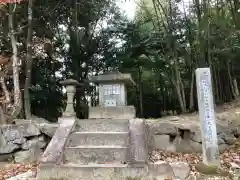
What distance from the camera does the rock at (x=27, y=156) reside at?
6409mm

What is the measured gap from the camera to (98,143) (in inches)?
235

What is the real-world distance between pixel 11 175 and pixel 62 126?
1439mm

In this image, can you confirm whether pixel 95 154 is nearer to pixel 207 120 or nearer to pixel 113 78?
pixel 207 120

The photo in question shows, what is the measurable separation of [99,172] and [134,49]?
9.15m

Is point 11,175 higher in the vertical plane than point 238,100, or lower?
lower

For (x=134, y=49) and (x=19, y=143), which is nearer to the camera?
(x=19, y=143)

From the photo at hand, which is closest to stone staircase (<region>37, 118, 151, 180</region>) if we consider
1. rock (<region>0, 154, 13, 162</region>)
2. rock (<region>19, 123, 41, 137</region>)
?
rock (<region>19, 123, 41, 137</region>)

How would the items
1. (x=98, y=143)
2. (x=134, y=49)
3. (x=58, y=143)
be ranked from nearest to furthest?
1. (x=58, y=143)
2. (x=98, y=143)
3. (x=134, y=49)

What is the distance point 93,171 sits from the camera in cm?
496

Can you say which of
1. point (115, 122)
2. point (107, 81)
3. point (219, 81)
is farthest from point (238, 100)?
point (115, 122)

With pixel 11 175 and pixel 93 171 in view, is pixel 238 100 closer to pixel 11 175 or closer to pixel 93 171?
pixel 93 171

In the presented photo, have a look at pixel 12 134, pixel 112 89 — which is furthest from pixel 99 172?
pixel 112 89

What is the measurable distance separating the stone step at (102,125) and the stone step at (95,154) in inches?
36.9

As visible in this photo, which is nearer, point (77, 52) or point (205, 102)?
point (205, 102)
